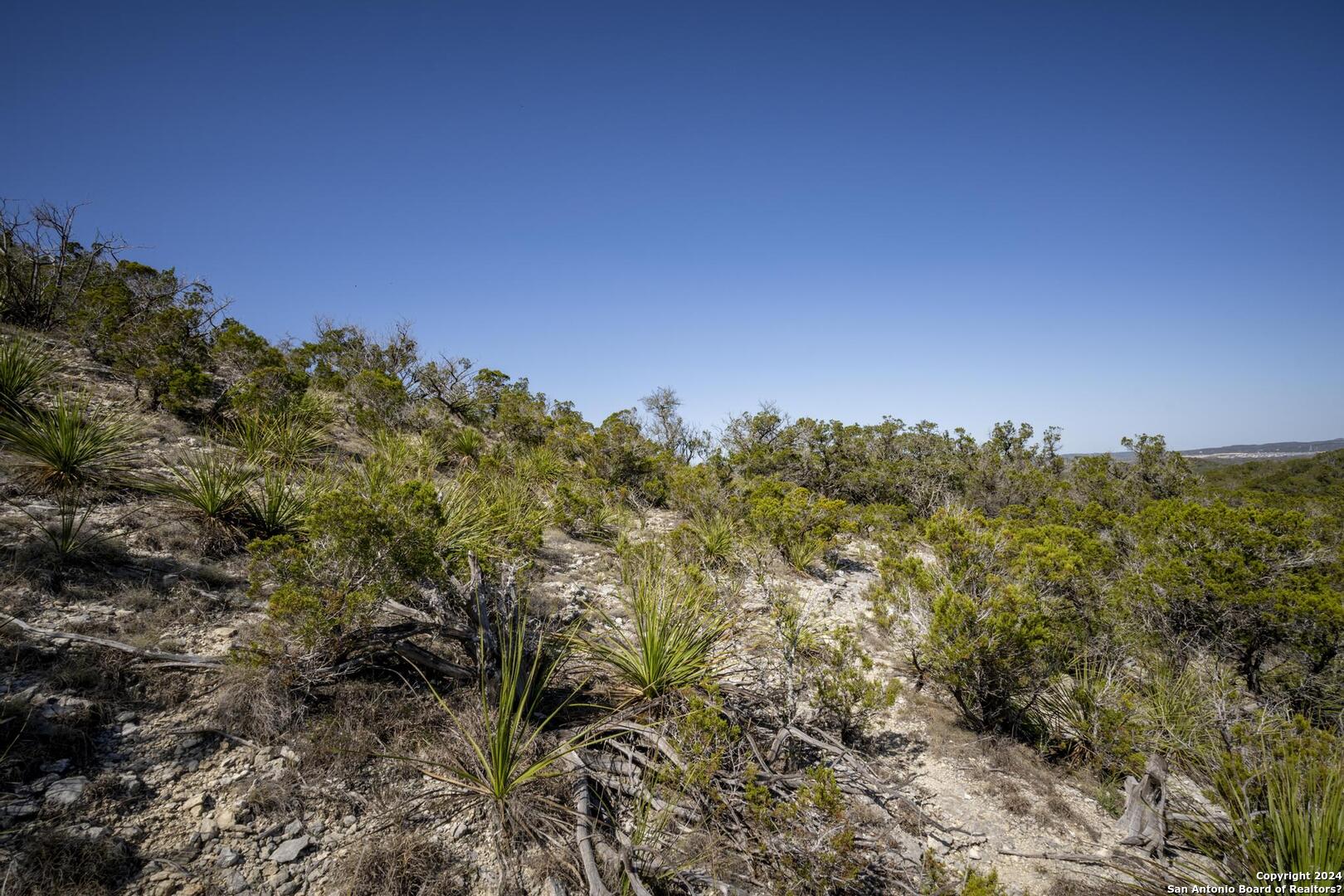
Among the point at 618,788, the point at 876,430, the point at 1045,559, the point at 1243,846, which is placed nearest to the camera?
the point at 1243,846

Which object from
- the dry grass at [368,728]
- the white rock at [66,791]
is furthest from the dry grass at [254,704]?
the white rock at [66,791]

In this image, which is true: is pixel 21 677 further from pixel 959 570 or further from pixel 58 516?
pixel 959 570

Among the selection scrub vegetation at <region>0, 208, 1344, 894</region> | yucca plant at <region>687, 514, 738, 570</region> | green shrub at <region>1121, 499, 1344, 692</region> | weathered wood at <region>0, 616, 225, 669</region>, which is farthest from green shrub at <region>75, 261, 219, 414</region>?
green shrub at <region>1121, 499, 1344, 692</region>

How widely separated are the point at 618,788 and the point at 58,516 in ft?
19.0

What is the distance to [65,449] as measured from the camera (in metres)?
5.01

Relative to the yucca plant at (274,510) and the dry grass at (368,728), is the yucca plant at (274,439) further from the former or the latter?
the dry grass at (368,728)

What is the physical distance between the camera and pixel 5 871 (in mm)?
2096

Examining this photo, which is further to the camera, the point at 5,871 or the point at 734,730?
the point at 734,730

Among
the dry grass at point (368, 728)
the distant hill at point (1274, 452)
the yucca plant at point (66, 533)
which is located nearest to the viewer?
the dry grass at point (368, 728)

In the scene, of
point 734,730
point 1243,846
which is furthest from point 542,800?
point 1243,846

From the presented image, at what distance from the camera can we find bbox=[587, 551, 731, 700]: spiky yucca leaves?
422cm

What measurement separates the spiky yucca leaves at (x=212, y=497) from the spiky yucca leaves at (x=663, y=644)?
163 inches

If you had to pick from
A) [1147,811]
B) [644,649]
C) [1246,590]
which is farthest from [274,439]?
[1246,590]

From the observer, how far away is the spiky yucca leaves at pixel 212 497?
510cm
